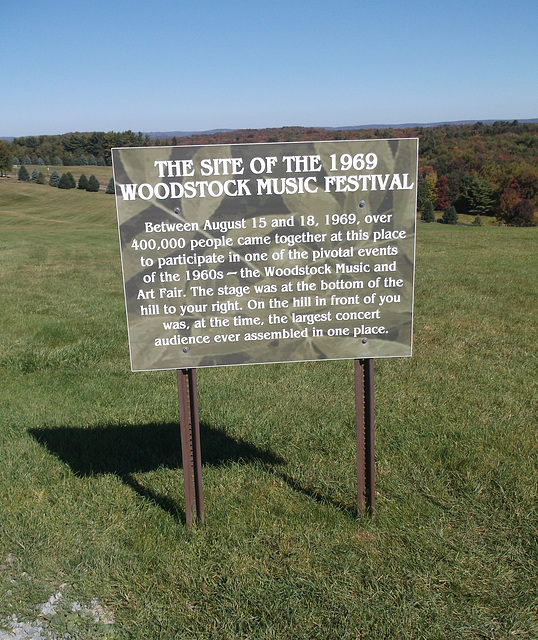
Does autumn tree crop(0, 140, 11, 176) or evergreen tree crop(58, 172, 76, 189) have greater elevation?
autumn tree crop(0, 140, 11, 176)

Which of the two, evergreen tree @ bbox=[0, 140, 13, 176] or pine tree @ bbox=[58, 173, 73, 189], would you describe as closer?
pine tree @ bbox=[58, 173, 73, 189]

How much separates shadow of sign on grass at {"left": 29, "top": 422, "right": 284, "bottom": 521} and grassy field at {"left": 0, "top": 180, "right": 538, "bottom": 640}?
0.02 metres

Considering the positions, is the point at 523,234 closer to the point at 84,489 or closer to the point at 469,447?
the point at 469,447

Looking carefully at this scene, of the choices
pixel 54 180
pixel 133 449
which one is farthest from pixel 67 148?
pixel 133 449

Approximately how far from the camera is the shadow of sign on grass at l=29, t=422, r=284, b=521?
4.39 metres

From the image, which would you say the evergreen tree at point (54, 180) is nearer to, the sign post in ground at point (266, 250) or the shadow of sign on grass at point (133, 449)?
the shadow of sign on grass at point (133, 449)

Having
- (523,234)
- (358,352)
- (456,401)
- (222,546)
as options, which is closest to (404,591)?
(222,546)

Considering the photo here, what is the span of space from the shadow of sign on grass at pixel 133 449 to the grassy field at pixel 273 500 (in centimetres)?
2

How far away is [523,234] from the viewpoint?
65.9ft

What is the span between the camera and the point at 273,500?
3.92 meters

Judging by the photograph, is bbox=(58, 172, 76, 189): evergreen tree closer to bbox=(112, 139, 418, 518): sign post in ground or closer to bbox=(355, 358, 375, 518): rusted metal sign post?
bbox=(112, 139, 418, 518): sign post in ground

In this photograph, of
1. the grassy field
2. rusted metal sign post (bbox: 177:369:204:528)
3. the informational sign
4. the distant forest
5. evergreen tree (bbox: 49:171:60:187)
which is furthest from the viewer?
evergreen tree (bbox: 49:171:60:187)

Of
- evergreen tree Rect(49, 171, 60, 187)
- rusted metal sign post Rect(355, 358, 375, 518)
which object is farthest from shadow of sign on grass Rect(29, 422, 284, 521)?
evergreen tree Rect(49, 171, 60, 187)

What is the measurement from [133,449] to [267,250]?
7.59 ft
